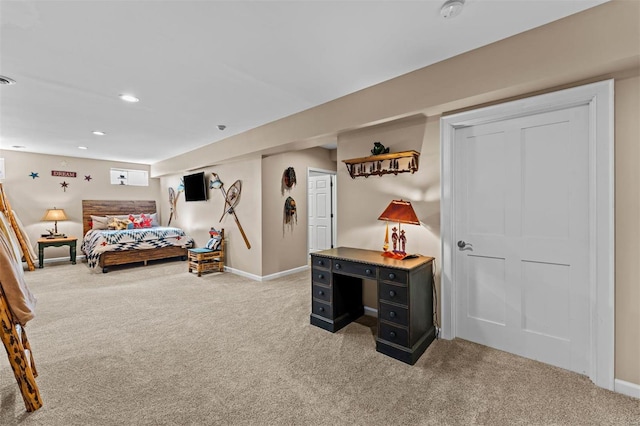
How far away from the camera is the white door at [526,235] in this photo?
2.07 metres

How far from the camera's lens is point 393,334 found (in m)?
2.37

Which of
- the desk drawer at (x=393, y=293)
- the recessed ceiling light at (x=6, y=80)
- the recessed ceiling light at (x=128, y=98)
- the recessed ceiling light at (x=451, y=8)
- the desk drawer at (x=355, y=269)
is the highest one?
the recessed ceiling light at (x=128, y=98)

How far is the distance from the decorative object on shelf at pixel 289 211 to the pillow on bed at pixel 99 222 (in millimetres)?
4411

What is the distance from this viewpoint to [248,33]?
192 cm

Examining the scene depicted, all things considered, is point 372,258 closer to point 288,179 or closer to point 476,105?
point 476,105

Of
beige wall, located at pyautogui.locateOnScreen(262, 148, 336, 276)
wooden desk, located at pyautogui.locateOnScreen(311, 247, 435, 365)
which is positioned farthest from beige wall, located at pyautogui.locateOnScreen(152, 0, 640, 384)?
beige wall, located at pyautogui.locateOnScreen(262, 148, 336, 276)

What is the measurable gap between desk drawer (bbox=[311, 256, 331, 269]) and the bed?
14.4ft

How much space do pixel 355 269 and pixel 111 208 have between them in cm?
682

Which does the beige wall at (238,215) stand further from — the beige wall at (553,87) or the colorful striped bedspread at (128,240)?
the beige wall at (553,87)

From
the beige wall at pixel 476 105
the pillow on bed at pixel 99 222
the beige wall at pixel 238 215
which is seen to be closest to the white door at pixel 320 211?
the beige wall at pixel 238 215

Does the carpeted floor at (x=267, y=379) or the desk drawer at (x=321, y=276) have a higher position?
the desk drawer at (x=321, y=276)

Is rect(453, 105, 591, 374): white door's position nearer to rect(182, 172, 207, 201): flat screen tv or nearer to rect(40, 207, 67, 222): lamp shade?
rect(182, 172, 207, 201): flat screen tv

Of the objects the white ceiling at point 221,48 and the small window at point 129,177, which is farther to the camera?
the small window at point 129,177

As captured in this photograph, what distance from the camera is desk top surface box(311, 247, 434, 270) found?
7.83 feet
